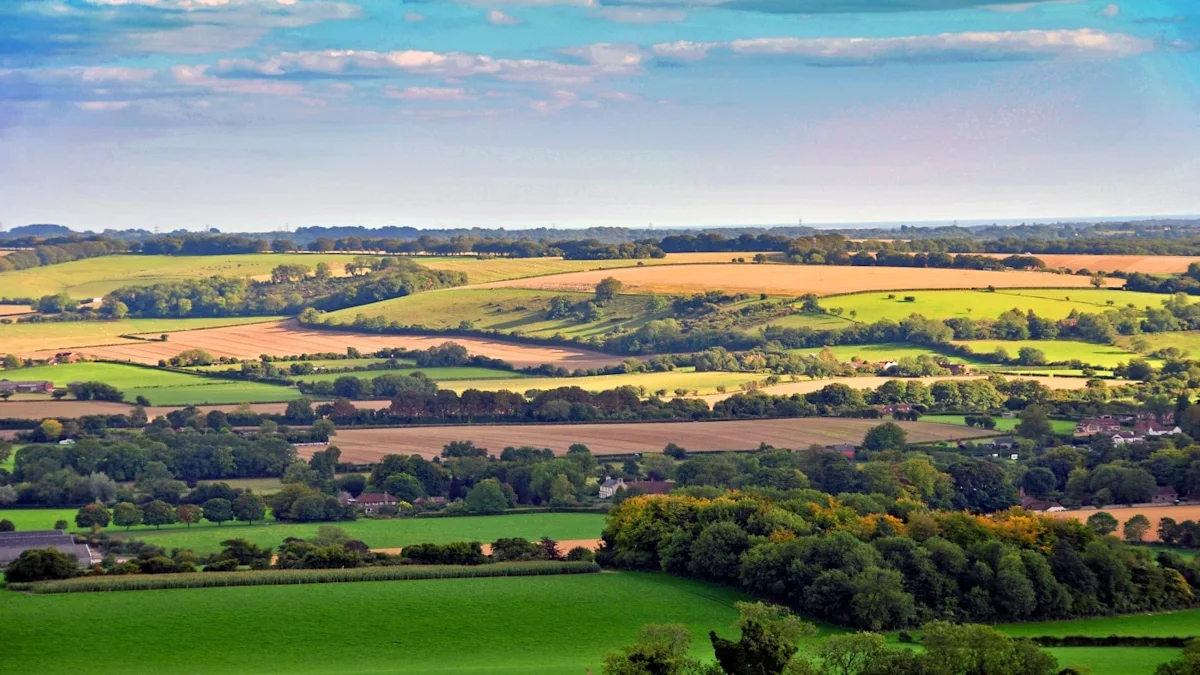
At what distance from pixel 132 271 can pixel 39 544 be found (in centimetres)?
10933

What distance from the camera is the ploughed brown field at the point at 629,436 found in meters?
78.1

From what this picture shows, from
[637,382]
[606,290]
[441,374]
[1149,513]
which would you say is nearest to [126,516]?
[1149,513]

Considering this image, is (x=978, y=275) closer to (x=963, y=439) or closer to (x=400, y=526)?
(x=963, y=439)

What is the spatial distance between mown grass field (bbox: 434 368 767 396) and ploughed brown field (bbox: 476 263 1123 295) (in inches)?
964

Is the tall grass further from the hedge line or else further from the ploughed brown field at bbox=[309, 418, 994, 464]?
the ploughed brown field at bbox=[309, 418, 994, 464]

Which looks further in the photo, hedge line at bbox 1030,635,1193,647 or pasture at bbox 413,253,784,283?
pasture at bbox 413,253,784,283

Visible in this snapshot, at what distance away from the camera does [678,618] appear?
45938mm

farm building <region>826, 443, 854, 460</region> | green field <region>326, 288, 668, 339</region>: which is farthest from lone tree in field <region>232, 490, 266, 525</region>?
green field <region>326, 288, 668, 339</region>

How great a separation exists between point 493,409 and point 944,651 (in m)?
55.0

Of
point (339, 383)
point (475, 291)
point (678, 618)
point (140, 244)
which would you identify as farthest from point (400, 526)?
point (140, 244)

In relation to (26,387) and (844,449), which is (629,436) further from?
(26,387)

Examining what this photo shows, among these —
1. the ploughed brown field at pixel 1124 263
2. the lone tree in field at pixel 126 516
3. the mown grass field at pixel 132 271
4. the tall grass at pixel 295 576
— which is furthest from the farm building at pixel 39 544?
the ploughed brown field at pixel 1124 263

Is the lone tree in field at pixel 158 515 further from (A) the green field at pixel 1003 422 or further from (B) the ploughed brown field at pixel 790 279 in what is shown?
(B) the ploughed brown field at pixel 790 279

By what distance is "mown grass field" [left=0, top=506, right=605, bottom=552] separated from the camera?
5881 centimetres
